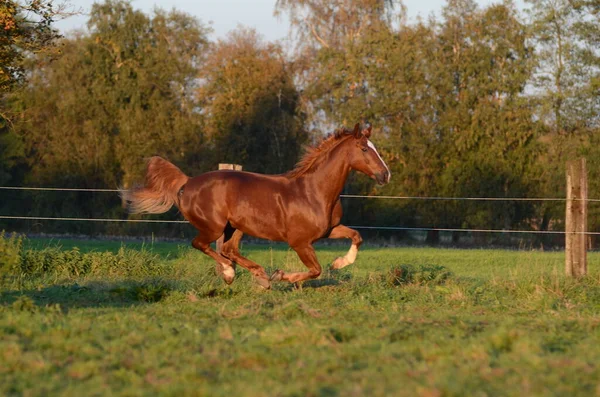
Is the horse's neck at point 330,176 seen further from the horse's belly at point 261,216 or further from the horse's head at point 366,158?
the horse's belly at point 261,216

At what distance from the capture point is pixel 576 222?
11.3 m

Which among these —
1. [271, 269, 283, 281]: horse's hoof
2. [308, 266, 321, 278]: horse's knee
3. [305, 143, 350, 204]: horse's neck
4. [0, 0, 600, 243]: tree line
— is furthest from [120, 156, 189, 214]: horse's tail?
[0, 0, 600, 243]: tree line

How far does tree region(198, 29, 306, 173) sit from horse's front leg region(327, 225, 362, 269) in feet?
65.8

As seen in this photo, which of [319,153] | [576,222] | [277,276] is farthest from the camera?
[576,222]

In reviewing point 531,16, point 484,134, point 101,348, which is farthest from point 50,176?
point 101,348

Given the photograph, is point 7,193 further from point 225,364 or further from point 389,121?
point 225,364

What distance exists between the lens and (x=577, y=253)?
11164 millimetres

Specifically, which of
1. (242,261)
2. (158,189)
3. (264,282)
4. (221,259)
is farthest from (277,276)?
(158,189)

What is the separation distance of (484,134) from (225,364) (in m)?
24.1

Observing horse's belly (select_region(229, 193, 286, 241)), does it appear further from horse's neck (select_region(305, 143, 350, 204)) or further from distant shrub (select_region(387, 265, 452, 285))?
distant shrub (select_region(387, 265, 452, 285))

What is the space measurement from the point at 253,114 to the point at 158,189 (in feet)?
65.6

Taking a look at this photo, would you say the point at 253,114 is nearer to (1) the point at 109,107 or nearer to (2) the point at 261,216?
(1) the point at 109,107

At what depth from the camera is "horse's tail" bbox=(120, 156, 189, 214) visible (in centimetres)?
1019

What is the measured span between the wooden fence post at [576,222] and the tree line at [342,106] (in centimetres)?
1500
